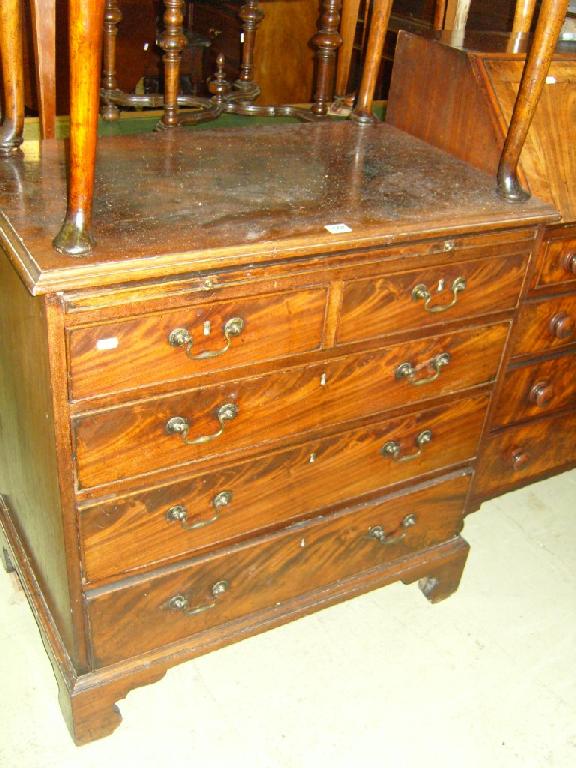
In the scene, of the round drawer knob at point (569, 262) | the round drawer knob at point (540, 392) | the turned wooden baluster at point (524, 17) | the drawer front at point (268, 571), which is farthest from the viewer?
the turned wooden baluster at point (524, 17)

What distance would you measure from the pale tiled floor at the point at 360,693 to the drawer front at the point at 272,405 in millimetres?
644

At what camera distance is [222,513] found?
1.45 metres

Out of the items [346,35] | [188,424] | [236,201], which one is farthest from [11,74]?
[346,35]

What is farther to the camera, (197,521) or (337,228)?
(197,521)

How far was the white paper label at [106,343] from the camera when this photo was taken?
1130mm

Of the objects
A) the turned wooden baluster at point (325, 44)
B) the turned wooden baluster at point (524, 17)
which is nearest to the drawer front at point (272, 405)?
the turned wooden baluster at point (524, 17)

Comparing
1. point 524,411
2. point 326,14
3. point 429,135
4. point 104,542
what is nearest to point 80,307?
point 104,542

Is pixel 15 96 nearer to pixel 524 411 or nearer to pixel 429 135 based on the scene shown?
pixel 429 135

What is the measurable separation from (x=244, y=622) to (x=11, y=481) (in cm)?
60

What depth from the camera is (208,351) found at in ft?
4.06

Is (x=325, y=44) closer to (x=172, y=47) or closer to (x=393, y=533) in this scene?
(x=172, y=47)

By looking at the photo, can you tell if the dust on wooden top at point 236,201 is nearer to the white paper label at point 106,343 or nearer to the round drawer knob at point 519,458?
the white paper label at point 106,343

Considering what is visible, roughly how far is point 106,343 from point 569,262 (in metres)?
1.09

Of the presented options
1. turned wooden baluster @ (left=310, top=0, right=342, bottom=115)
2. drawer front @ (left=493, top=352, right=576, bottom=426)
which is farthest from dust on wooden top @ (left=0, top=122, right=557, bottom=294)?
turned wooden baluster @ (left=310, top=0, right=342, bottom=115)
